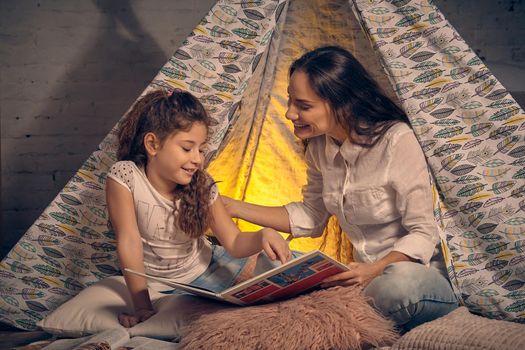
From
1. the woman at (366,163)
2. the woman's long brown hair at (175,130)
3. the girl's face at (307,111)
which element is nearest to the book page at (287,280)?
the woman at (366,163)

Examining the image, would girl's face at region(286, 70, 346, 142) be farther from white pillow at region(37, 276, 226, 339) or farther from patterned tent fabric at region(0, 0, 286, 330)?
white pillow at region(37, 276, 226, 339)

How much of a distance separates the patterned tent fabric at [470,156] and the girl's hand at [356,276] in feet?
0.88

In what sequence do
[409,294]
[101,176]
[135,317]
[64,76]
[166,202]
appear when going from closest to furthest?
[409,294]
[135,317]
[166,202]
[101,176]
[64,76]

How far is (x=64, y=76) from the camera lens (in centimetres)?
294

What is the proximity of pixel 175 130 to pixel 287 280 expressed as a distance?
0.51 m

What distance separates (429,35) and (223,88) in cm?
58

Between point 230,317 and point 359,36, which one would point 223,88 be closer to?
point 359,36

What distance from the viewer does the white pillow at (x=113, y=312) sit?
1.74m

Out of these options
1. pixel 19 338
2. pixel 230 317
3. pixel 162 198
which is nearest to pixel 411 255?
pixel 230 317

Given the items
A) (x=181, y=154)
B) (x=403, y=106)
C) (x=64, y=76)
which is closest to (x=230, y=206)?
(x=181, y=154)

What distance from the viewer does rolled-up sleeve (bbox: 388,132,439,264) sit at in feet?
6.10

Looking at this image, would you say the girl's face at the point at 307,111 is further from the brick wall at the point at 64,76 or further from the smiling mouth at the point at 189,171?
the brick wall at the point at 64,76

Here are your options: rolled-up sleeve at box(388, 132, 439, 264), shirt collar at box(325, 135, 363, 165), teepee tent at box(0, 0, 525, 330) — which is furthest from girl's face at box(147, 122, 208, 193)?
rolled-up sleeve at box(388, 132, 439, 264)

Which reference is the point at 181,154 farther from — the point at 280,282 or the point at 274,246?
the point at 280,282
